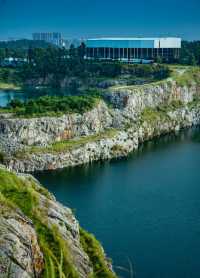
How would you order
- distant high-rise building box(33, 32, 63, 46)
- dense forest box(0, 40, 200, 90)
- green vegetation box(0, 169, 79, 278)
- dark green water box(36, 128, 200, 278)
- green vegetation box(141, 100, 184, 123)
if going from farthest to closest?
distant high-rise building box(33, 32, 63, 46)
dense forest box(0, 40, 200, 90)
green vegetation box(141, 100, 184, 123)
dark green water box(36, 128, 200, 278)
green vegetation box(0, 169, 79, 278)

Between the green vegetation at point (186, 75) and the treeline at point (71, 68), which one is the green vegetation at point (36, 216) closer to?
the green vegetation at point (186, 75)

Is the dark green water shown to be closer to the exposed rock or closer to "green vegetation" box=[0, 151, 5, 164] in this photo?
"green vegetation" box=[0, 151, 5, 164]

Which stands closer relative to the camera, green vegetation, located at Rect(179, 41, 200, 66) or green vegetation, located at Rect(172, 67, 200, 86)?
green vegetation, located at Rect(172, 67, 200, 86)

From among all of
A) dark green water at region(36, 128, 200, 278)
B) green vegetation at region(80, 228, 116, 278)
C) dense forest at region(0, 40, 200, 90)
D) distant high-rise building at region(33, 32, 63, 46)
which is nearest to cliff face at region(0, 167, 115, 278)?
green vegetation at region(80, 228, 116, 278)

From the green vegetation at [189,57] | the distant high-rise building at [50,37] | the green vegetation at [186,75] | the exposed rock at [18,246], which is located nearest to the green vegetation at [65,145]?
the green vegetation at [186,75]

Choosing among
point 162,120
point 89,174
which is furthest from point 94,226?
point 162,120

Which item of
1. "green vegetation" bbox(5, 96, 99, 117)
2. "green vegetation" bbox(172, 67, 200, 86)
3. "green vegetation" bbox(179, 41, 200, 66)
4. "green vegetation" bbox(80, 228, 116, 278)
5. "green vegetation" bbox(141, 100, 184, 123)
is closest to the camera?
"green vegetation" bbox(80, 228, 116, 278)
